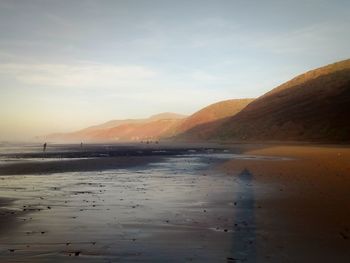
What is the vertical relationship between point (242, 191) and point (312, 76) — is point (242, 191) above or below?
below

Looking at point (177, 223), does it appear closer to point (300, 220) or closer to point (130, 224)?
point (130, 224)

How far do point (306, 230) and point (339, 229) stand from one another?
0.92 metres

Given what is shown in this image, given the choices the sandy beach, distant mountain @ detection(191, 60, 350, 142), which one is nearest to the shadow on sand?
the sandy beach

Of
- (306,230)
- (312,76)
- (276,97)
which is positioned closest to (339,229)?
(306,230)

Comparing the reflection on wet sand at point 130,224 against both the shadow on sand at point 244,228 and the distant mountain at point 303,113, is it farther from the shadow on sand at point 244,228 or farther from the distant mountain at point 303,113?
the distant mountain at point 303,113

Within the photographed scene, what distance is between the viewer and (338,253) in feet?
27.6

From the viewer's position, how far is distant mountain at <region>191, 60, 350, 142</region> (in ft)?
361

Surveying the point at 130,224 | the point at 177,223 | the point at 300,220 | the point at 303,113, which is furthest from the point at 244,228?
the point at 303,113

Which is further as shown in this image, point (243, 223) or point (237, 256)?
point (243, 223)

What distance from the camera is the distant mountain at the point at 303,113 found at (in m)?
110

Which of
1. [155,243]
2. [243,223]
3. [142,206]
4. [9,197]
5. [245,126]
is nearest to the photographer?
[155,243]

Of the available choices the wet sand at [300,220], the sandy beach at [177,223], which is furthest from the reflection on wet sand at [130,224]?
the wet sand at [300,220]

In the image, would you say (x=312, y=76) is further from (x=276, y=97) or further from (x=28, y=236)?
(x=28, y=236)

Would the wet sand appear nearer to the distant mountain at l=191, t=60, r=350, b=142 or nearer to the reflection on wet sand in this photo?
the reflection on wet sand
